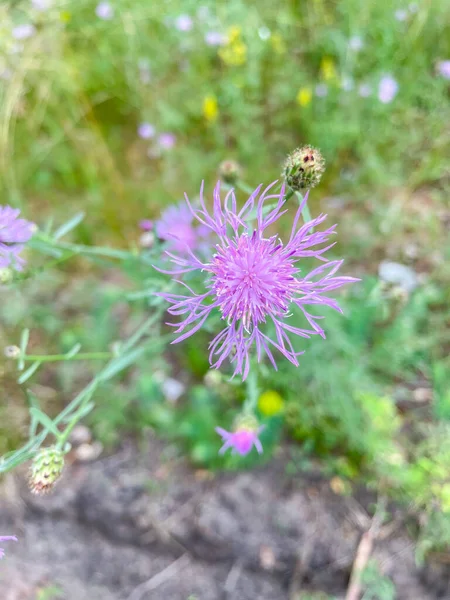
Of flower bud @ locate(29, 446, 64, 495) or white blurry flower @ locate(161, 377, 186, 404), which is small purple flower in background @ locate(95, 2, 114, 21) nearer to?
white blurry flower @ locate(161, 377, 186, 404)

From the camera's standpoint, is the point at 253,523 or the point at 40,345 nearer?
the point at 253,523

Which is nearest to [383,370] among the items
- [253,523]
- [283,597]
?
[253,523]

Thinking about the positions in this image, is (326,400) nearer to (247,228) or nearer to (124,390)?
(124,390)

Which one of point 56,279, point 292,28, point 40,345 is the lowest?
point 40,345

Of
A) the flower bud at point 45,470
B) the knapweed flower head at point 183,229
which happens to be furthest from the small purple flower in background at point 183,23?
the flower bud at point 45,470

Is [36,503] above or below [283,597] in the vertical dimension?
above

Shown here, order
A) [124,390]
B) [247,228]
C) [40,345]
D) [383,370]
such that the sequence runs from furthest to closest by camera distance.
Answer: [40,345]
[124,390]
[383,370]
[247,228]
